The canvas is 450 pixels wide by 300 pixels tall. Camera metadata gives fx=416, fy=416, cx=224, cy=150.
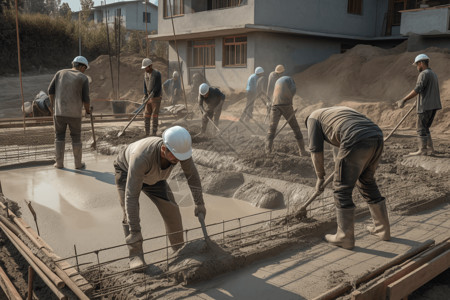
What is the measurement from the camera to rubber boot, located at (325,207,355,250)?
3.62m

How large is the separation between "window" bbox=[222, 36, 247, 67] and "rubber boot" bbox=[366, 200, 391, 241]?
41.1 feet

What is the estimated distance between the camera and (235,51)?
16328 millimetres

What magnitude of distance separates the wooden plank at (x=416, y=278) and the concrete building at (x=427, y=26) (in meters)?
12.8

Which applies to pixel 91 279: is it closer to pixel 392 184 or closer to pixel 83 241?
pixel 83 241

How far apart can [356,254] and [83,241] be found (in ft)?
8.79

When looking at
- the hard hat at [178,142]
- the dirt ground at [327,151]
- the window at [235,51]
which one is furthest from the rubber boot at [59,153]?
the window at [235,51]

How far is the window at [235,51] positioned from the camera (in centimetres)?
1596

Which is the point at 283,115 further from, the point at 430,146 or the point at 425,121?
the point at 430,146

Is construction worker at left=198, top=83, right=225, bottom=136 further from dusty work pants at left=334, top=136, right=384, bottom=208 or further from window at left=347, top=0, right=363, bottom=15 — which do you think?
window at left=347, top=0, right=363, bottom=15

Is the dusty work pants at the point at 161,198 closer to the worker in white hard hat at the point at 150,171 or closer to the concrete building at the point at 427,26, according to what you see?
the worker in white hard hat at the point at 150,171

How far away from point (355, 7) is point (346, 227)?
17.3m

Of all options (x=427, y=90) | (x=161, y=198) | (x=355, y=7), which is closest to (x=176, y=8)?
(x=355, y=7)

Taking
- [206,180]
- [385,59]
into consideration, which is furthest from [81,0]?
[206,180]

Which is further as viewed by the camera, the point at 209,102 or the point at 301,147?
the point at 209,102
